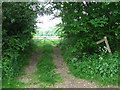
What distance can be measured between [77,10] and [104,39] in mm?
1398

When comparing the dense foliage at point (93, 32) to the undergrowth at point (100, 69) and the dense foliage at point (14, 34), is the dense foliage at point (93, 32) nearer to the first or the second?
the undergrowth at point (100, 69)

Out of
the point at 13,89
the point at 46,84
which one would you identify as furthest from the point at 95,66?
the point at 13,89

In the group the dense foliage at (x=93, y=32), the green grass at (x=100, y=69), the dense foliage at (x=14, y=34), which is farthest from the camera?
the dense foliage at (x=14, y=34)

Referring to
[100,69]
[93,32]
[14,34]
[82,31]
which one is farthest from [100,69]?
[14,34]

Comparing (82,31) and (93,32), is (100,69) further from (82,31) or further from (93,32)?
(82,31)

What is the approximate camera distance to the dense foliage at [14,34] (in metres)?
4.52

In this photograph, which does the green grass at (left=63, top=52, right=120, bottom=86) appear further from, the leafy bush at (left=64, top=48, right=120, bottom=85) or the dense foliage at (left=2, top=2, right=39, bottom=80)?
the dense foliage at (left=2, top=2, right=39, bottom=80)

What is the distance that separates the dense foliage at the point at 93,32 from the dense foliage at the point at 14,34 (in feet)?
5.56

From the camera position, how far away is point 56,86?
3.98 meters

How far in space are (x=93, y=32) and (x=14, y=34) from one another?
334cm

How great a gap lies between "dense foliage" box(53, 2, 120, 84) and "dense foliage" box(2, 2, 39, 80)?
1.69 meters

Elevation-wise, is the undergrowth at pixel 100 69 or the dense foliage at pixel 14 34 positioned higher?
the dense foliage at pixel 14 34

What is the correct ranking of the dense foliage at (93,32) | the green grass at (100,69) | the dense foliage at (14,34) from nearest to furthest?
the green grass at (100,69) → the dense foliage at (93,32) → the dense foliage at (14,34)

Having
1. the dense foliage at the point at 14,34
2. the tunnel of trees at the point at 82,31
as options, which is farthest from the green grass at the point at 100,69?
the dense foliage at the point at 14,34
